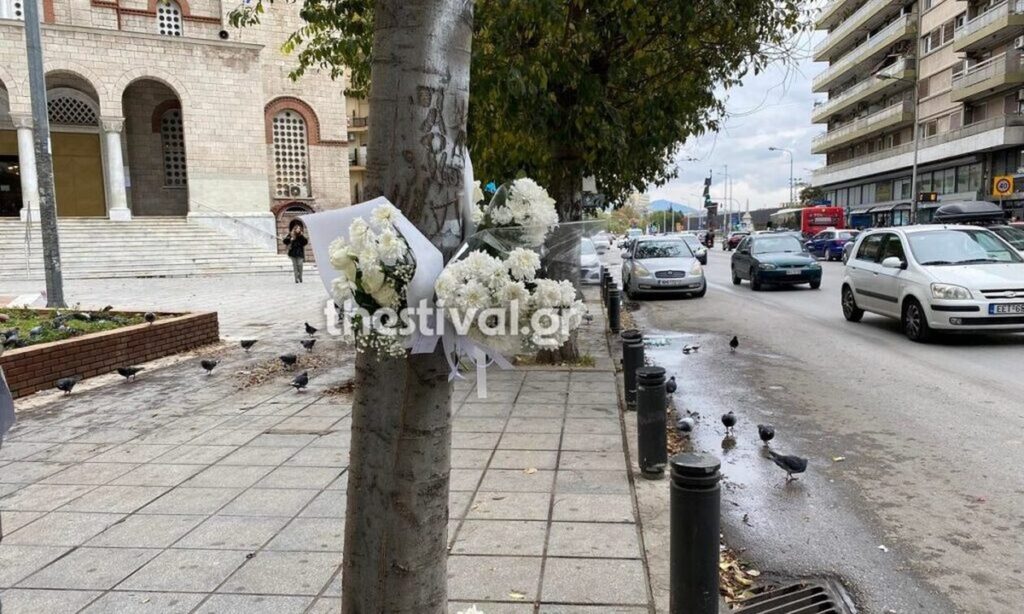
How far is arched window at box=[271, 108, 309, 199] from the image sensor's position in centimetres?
3312

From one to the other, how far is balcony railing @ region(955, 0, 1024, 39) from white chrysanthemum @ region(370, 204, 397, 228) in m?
41.6

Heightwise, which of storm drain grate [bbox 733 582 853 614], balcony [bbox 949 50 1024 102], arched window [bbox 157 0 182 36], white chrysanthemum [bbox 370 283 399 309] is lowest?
storm drain grate [bbox 733 582 853 614]

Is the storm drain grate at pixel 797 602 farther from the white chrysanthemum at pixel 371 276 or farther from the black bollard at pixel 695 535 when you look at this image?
the white chrysanthemum at pixel 371 276

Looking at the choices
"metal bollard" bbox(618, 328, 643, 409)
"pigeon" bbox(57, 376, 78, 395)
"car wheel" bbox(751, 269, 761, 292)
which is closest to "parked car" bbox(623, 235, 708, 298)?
"car wheel" bbox(751, 269, 761, 292)

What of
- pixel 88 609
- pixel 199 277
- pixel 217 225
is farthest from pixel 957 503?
pixel 217 225

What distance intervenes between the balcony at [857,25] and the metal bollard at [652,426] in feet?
173

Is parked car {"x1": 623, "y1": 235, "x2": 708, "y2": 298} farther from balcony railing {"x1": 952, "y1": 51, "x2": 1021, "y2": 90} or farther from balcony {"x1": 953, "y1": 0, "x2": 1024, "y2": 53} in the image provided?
balcony {"x1": 953, "y1": 0, "x2": 1024, "y2": 53}

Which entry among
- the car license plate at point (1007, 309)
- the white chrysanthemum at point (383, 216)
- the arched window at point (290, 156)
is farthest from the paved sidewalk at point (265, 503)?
the arched window at point (290, 156)

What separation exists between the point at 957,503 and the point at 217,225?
29.0 m

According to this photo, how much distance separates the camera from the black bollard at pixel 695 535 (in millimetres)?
2662

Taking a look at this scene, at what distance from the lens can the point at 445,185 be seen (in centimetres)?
194

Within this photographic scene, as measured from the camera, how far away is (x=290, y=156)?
1313 inches

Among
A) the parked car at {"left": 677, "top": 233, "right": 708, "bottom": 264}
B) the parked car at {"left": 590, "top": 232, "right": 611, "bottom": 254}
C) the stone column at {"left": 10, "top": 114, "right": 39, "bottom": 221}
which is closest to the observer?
the parked car at {"left": 590, "top": 232, "right": 611, "bottom": 254}

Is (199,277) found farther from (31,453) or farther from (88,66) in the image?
(31,453)
